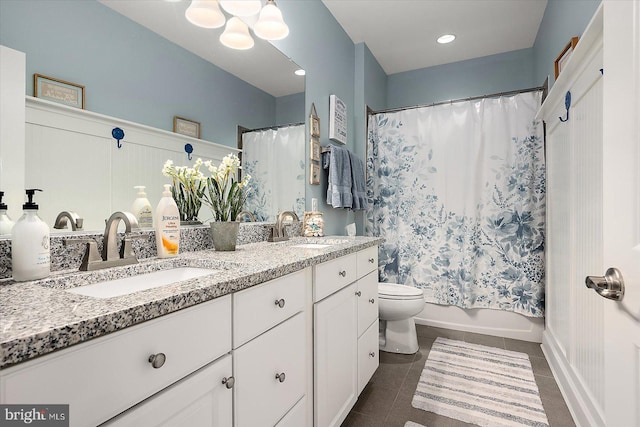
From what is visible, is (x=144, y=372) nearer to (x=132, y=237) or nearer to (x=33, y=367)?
(x=33, y=367)

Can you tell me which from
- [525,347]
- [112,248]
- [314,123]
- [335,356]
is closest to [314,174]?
[314,123]

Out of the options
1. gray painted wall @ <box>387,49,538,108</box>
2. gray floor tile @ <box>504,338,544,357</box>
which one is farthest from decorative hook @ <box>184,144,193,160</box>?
gray painted wall @ <box>387,49,538,108</box>

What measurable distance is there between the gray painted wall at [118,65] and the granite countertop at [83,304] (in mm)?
534

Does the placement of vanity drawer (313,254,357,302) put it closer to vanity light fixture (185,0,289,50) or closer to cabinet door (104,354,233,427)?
cabinet door (104,354,233,427)

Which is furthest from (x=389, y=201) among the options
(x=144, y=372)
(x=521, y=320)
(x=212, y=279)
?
(x=144, y=372)

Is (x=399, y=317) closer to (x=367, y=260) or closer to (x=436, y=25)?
(x=367, y=260)

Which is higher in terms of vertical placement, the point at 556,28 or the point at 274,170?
the point at 556,28

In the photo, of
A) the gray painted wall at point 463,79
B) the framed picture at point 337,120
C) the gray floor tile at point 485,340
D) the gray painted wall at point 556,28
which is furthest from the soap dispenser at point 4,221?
the gray painted wall at point 463,79

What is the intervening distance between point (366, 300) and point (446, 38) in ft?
8.31

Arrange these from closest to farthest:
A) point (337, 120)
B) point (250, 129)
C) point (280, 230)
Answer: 1. point (250, 129)
2. point (280, 230)
3. point (337, 120)

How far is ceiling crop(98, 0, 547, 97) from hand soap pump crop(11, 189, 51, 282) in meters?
0.74

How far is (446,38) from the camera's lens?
2.98 m

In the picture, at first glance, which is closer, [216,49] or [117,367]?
[117,367]

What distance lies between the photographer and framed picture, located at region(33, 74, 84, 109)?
920 mm
